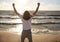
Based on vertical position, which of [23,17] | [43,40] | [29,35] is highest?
[23,17]

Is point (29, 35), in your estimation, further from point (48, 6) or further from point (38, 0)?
point (48, 6)

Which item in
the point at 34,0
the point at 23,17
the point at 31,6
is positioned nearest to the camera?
the point at 23,17

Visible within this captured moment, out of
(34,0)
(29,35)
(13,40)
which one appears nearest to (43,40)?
(13,40)

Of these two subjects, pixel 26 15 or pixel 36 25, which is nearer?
pixel 26 15

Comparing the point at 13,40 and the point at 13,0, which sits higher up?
the point at 13,0

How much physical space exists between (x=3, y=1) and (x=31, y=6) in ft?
3.99

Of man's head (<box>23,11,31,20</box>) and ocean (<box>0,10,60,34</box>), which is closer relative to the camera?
man's head (<box>23,11,31,20</box>)

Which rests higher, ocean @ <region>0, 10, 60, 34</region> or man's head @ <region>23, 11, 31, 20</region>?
man's head @ <region>23, 11, 31, 20</region>

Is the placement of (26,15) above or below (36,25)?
above

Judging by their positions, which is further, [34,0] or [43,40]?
[34,0]

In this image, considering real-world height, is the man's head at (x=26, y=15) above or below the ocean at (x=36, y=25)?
above

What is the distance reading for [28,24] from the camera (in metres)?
3.94

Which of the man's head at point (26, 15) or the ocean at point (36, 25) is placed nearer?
the man's head at point (26, 15)

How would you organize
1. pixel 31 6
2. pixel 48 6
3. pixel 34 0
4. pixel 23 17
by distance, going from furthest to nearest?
1. pixel 48 6
2. pixel 31 6
3. pixel 34 0
4. pixel 23 17
